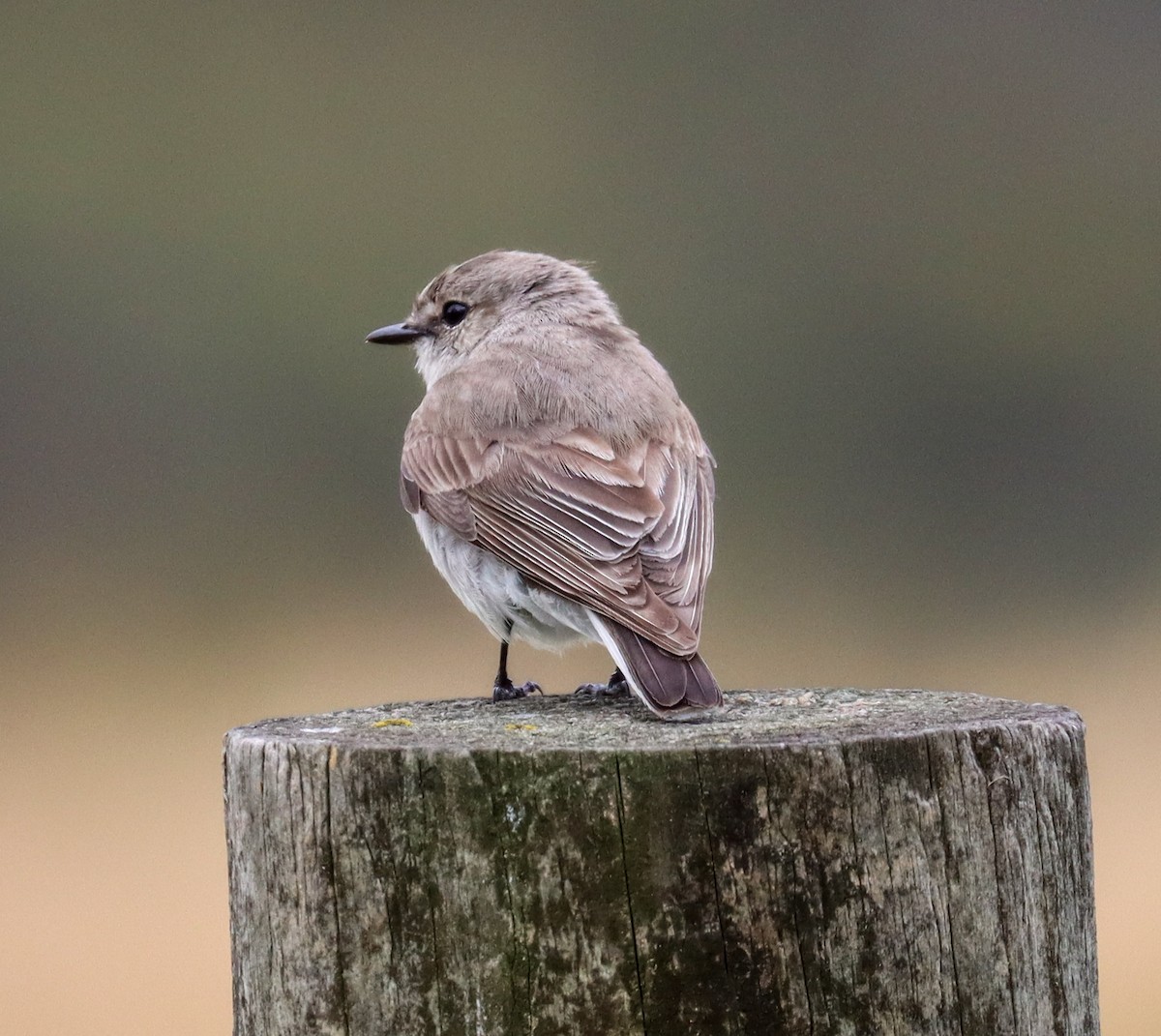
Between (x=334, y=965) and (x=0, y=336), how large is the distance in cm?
1011

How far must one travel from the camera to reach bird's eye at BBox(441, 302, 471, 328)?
6334mm

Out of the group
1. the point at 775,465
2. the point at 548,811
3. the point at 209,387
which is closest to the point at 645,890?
the point at 548,811

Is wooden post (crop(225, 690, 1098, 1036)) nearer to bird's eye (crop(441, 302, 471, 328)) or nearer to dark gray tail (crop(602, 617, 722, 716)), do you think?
dark gray tail (crop(602, 617, 722, 716))

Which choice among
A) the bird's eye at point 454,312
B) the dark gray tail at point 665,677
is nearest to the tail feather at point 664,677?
the dark gray tail at point 665,677

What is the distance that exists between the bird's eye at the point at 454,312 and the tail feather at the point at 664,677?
2383mm

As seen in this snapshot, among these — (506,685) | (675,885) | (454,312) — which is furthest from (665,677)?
(454,312)

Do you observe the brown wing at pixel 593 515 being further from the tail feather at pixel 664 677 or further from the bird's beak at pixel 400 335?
the bird's beak at pixel 400 335

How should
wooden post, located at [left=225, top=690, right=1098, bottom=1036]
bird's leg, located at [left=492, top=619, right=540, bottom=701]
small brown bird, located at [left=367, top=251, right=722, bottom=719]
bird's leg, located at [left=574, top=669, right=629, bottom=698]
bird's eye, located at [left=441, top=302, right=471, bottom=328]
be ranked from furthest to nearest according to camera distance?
bird's eye, located at [left=441, top=302, right=471, bottom=328]
bird's leg, located at [left=492, top=619, right=540, bottom=701]
bird's leg, located at [left=574, top=669, right=629, bottom=698]
small brown bird, located at [left=367, top=251, right=722, bottom=719]
wooden post, located at [left=225, top=690, right=1098, bottom=1036]

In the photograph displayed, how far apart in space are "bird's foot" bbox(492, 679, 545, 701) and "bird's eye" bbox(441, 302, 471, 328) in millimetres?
1631

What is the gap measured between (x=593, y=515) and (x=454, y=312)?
195cm

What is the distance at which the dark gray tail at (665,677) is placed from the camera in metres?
3.76

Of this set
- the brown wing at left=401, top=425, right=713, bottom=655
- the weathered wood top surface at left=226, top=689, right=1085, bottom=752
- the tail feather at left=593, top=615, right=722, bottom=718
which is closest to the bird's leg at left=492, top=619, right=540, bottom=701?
the brown wing at left=401, top=425, right=713, bottom=655

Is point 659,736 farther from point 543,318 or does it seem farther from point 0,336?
point 0,336

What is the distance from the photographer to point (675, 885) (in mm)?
2842
